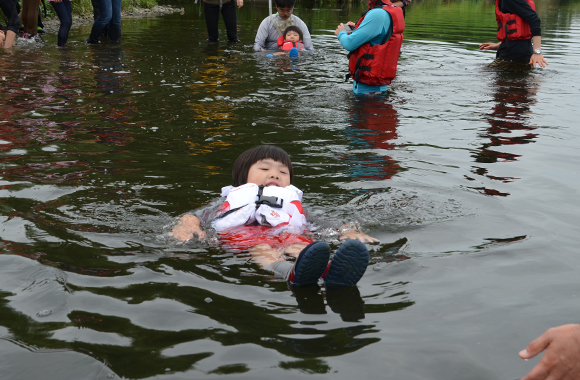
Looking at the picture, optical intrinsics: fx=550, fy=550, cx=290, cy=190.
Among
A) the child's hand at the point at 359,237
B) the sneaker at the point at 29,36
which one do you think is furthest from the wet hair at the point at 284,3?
the child's hand at the point at 359,237

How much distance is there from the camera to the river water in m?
2.69

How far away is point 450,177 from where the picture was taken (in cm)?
565

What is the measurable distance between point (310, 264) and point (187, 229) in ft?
4.18

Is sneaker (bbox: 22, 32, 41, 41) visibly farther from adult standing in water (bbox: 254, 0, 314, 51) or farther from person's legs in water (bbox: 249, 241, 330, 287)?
person's legs in water (bbox: 249, 241, 330, 287)

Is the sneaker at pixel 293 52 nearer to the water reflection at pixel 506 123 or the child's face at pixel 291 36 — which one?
the child's face at pixel 291 36

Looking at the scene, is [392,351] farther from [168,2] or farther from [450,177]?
[168,2]

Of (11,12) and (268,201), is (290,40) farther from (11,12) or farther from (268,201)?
(268,201)

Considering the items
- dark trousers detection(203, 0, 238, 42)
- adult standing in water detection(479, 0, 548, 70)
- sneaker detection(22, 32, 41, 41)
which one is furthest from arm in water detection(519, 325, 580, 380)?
sneaker detection(22, 32, 41, 41)

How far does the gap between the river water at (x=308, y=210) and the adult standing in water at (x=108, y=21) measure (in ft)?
11.5

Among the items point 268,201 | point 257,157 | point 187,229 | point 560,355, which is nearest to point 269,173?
point 257,157

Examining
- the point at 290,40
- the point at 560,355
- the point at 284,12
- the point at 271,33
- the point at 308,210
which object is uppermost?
the point at 284,12

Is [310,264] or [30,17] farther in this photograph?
[30,17]

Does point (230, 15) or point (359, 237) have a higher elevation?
point (230, 15)

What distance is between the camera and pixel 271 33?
1385 centimetres
